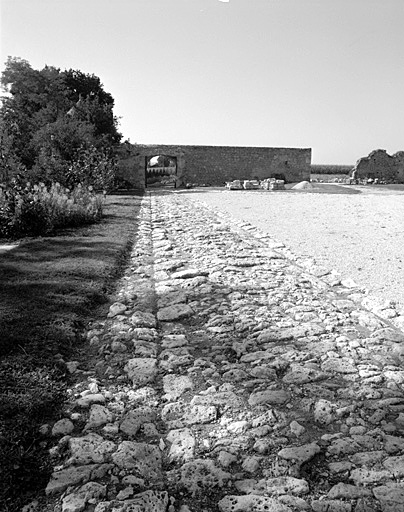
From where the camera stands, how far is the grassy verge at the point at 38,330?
2072 mm

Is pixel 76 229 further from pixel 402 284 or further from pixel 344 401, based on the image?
pixel 344 401

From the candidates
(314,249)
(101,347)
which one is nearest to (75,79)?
(314,249)

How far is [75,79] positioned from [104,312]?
134 feet

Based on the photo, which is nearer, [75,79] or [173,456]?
[173,456]

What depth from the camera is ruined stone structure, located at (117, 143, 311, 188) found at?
3127 cm

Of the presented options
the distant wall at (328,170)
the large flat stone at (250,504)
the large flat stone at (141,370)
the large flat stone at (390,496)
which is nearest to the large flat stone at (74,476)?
the large flat stone at (250,504)

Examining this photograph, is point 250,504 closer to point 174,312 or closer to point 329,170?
point 174,312

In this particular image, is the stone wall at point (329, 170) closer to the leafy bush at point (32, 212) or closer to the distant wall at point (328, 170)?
the distant wall at point (328, 170)

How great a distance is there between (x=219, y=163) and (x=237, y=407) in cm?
3201

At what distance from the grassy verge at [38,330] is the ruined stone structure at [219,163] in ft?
79.5

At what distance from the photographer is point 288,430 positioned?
2.40 metres

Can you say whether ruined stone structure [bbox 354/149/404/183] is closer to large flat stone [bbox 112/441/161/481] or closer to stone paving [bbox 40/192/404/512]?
stone paving [bbox 40/192/404/512]

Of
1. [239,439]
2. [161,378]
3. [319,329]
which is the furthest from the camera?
[319,329]

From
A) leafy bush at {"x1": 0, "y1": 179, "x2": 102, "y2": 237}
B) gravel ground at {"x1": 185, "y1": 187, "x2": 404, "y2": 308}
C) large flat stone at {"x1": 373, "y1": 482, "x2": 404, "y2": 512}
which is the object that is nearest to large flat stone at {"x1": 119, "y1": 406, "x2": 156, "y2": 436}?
large flat stone at {"x1": 373, "y1": 482, "x2": 404, "y2": 512}
